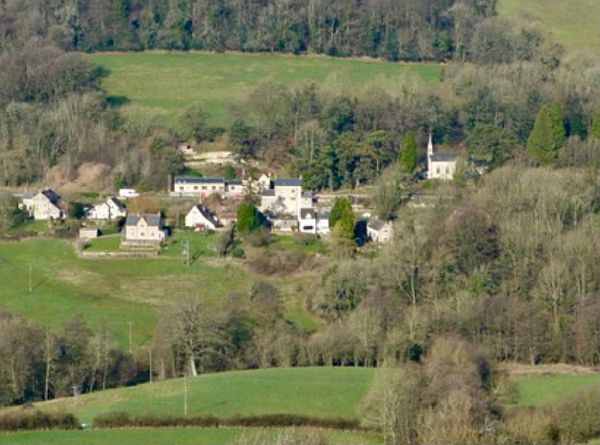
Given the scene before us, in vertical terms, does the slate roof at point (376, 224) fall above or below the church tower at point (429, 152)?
below

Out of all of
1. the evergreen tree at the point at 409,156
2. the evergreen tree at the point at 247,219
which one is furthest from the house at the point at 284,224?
the evergreen tree at the point at 409,156

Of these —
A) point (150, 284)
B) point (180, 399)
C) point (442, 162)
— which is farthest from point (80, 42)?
point (180, 399)

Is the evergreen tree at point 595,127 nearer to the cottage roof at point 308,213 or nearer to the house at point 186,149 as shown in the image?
the cottage roof at point 308,213

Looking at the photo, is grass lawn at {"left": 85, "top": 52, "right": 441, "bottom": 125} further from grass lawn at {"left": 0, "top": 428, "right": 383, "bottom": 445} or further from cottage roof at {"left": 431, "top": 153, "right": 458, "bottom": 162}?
grass lawn at {"left": 0, "top": 428, "right": 383, "bottom": 445}

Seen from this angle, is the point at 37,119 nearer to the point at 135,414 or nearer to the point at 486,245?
the point at 486,245

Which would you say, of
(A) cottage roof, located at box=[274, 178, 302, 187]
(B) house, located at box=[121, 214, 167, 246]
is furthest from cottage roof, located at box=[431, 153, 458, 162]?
(B) house, located at box=[121, 214, 167, 246]

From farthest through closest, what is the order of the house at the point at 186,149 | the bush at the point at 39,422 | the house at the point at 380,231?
the house at the point at 186,149, the house at the point at 380,231, the bush at the point at 39,422
